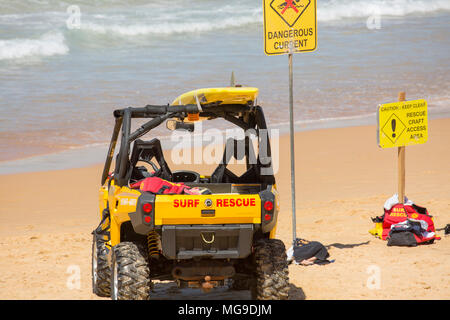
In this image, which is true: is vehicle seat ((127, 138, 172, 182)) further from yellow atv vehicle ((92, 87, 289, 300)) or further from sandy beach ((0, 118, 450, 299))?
sandy beach ((0, 118, 450, 299))

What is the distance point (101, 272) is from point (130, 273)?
1230 millimetres

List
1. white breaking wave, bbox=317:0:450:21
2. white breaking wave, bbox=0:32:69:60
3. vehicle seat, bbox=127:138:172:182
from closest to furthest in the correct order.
A: vehicle seat, bbox=127:138:172:182, white breaking wave, bbox=0:32:69:60, white breaking wave, bbox=317:0:450:21

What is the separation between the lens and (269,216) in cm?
625

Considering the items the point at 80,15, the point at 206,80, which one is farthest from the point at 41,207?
the point at 80,15

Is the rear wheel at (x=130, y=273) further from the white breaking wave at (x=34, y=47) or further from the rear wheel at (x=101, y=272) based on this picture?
the white breaking wave at (x=34, y=47)

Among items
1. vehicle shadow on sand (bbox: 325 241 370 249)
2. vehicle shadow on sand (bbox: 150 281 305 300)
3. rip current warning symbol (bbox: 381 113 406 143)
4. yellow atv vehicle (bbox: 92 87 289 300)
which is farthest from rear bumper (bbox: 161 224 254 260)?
rip current warning symbol (bbox: 381 113 406 143)

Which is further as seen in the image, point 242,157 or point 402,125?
point 402,125

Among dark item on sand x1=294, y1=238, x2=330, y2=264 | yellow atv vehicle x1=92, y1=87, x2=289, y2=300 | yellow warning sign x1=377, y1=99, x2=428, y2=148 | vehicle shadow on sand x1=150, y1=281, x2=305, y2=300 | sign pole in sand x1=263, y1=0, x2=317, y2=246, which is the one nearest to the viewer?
yellow atv vehicle x1=92, y1=87, x2=289, y2=300

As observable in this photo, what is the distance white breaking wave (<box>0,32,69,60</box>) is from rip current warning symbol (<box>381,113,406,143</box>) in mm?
22446

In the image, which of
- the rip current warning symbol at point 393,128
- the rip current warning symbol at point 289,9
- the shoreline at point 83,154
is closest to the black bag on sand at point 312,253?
the rip current warning symbol at point 393,128

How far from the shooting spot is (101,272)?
7.36 metres

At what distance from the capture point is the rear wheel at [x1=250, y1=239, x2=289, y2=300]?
6.50 metres

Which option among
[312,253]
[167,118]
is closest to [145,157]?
[167,118]

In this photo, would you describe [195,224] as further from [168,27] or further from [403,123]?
[168,27]
